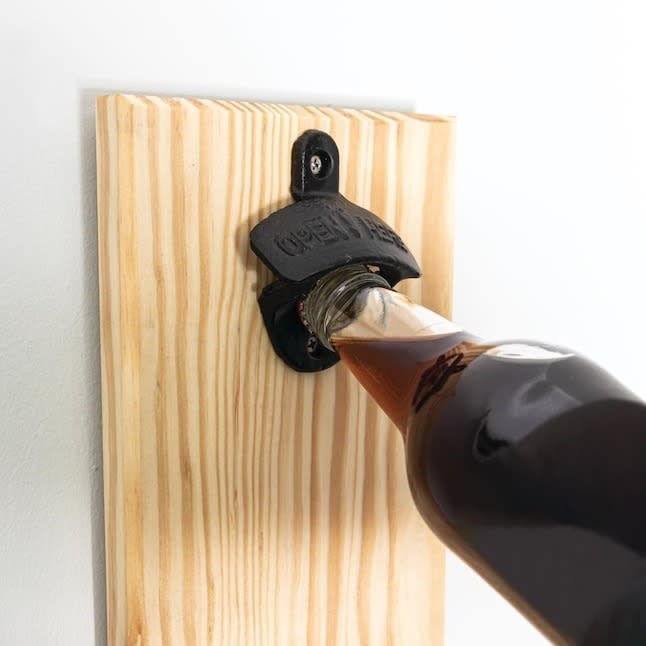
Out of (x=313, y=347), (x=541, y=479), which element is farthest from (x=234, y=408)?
(x=541, y=479)

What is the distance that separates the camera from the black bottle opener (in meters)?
0.29

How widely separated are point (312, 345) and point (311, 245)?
47 millimetres

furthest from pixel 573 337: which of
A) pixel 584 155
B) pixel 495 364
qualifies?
pixel 495 364

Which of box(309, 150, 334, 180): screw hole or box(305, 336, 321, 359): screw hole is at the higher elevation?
box(309, 150, 334, 180): screw hole

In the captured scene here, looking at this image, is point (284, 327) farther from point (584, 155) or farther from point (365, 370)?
point (584, 155)

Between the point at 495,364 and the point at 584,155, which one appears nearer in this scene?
the point at 495,364

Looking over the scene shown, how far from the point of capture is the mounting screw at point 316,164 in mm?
323

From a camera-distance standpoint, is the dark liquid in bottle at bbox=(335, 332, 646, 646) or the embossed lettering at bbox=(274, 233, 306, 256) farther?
the embossed lettering at bbox=(274, 233, 306, 256)

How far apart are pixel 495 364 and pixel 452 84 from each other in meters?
0.17

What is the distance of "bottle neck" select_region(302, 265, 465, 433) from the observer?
0.27 meters

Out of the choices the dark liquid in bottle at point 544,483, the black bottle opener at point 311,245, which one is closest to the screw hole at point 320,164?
the black bottle opener at point 311,245

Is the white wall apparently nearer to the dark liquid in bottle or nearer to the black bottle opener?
the black bottle opener

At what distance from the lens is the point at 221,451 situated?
32 centimetres

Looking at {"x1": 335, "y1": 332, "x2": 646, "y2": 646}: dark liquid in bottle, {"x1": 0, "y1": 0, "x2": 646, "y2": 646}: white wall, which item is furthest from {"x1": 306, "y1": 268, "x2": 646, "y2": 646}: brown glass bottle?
{"x1": 0, "y1": 0, "x2": 646, "y2": 646}: white wall
